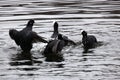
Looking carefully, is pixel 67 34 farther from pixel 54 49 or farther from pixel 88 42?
pixel 54 49

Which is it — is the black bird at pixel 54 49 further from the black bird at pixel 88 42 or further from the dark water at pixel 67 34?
the black bird at pixel 88 42

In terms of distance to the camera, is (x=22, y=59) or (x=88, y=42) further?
(x=88, y=42)

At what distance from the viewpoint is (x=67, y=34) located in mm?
18531

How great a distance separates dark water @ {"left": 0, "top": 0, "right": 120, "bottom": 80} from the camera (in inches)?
484

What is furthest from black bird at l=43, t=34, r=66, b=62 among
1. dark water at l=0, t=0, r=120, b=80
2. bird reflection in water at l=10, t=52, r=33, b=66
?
bird reflection in water at l=10, t=52, r=33, b=66

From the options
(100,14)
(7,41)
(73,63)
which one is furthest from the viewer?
(100,14)

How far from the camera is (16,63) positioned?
1377 cm

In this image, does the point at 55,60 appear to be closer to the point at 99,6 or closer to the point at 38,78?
the point at 38,78

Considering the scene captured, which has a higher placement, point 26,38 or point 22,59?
point 26,38

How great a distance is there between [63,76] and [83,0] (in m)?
19.9

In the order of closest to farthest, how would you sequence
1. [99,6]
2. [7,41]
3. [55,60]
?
[55,60] → [7,41] → [99,6]

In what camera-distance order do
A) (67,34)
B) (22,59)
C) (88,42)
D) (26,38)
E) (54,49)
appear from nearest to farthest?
(22,59), (54,49), (26,38), (88,42), (67,34)

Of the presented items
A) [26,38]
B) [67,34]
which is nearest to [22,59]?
[26,38]

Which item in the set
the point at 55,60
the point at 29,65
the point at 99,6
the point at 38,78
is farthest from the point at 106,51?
the point at 99,6
